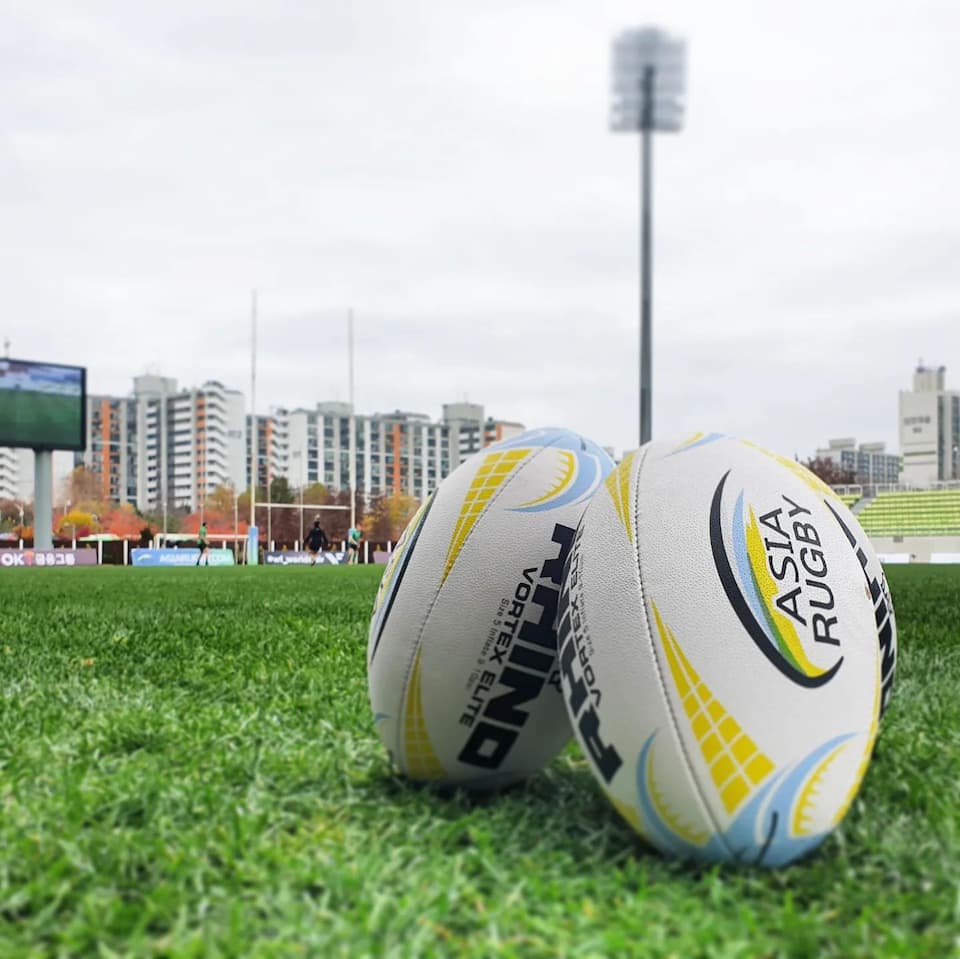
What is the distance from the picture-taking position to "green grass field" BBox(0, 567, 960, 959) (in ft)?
5.86

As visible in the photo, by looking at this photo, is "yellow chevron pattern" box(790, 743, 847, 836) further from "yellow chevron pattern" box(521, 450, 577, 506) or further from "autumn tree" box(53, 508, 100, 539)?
"autumn tree" box(53, 508, 100, 539)

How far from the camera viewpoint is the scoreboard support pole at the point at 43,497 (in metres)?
32.4

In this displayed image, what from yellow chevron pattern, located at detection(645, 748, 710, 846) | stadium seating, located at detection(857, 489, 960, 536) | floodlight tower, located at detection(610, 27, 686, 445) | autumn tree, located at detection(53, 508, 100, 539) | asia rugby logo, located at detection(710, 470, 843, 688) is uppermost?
floodlight tower, located at detection(610, 27, 686, 445)

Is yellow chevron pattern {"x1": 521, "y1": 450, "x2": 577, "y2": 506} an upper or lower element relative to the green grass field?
upper

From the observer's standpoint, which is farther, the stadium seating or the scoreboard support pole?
the stadium seating

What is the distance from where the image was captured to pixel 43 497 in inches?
1325

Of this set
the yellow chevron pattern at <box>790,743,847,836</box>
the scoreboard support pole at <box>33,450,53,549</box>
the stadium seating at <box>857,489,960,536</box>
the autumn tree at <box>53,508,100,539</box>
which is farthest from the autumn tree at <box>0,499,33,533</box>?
the yellow chevron pattern at <box>790,743,847,836</box>

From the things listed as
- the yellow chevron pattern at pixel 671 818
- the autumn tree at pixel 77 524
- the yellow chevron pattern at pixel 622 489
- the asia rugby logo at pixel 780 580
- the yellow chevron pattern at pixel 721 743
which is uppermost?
the yellow chevron pattern at pixel 622 489

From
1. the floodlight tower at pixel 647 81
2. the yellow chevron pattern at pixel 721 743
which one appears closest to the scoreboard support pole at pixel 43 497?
the floodlight tower at pixel 647 81

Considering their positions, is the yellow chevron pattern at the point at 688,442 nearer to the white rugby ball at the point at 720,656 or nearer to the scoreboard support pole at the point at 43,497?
the white rugby ball at the point at 720,656

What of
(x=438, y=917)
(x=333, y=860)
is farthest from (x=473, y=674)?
(x=438, y=917)

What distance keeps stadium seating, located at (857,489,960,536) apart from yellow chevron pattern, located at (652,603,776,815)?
142ft

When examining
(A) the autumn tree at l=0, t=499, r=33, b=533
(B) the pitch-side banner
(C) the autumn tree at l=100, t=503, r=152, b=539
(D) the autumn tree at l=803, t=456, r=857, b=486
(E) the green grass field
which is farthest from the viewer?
(A) the autumn tree at l=0, t=499, r=33, b=533

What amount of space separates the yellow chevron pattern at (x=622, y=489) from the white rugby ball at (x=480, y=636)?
6.0 inches
